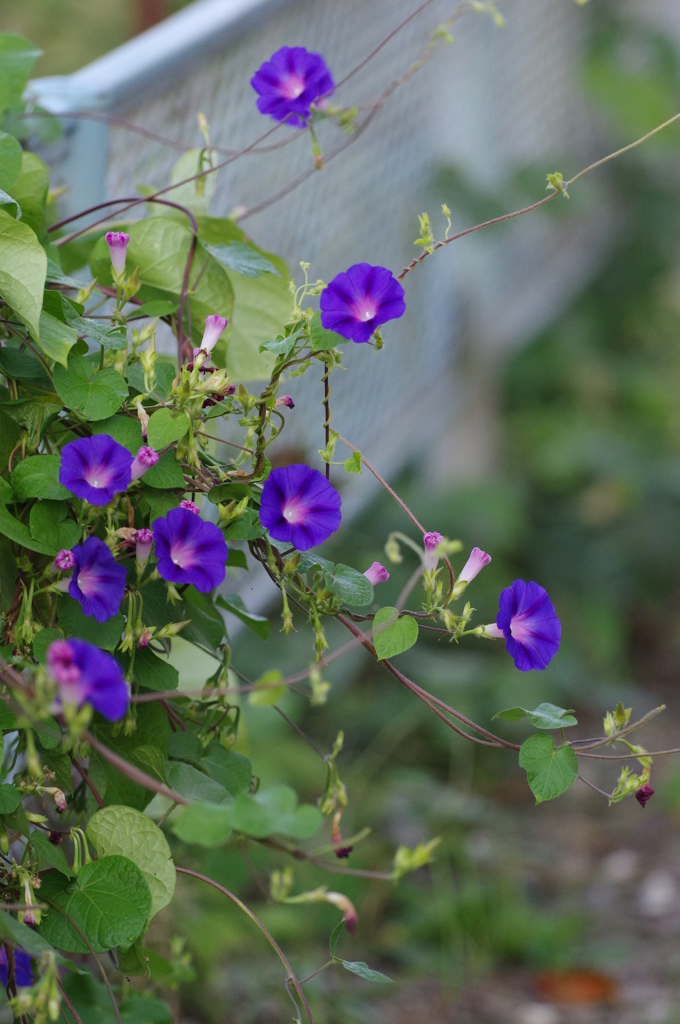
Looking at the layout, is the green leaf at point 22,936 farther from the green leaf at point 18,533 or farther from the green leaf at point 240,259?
the green leaf at point 240,259

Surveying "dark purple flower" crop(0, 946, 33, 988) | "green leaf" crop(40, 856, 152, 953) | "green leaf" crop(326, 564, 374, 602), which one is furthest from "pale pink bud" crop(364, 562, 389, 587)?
"dark purple flower" crop(0, 946, 33, 988)

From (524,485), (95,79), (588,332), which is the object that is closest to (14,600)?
(95,79)

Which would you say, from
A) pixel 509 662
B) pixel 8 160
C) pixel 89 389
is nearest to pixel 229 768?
pixel 89 389

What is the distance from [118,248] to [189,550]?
0.23 meters

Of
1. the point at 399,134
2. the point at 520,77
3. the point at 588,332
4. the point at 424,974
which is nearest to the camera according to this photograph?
the point at 424,974

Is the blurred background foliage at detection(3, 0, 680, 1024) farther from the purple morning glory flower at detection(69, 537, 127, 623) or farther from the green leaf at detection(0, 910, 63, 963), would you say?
the purple morning glory flower at detection(69, 537, 127, 623)

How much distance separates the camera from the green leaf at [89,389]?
0.67 metres

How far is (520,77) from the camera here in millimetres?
2754

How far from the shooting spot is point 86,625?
0.68 metres

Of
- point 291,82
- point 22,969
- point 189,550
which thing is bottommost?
point 22,969

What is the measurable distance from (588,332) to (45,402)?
8.71 feet

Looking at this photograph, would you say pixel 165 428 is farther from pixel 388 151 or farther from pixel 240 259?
pixel 388 151

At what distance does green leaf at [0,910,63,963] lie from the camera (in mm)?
604

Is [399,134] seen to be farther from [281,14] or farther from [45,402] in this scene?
[45,402]
